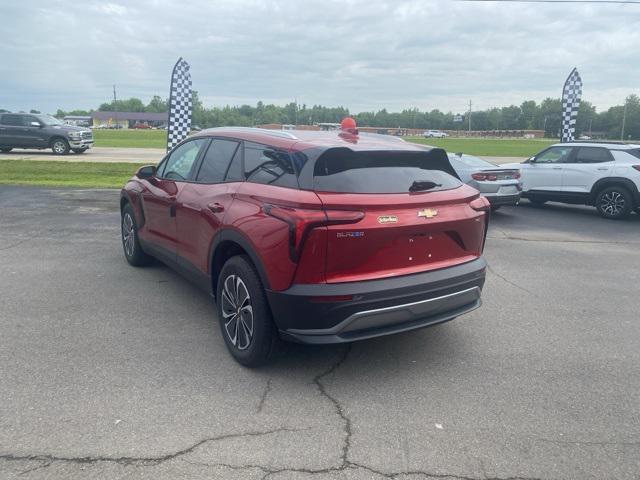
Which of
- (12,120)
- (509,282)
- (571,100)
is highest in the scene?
(571,100)

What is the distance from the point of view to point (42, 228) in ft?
28.9

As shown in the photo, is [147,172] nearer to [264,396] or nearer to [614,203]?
[264,396]

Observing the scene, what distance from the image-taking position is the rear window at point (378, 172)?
143 inches

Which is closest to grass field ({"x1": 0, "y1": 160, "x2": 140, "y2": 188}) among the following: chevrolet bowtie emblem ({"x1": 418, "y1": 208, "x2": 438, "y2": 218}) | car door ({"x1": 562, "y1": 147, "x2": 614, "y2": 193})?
car door ({"x1": 562, "y1": 147, "x2": 614, "y2": 193})

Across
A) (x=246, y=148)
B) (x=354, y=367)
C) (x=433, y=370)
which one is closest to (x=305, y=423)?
(x=354, y=367)

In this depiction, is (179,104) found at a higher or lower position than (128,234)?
higher

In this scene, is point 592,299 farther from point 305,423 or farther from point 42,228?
point 42,228

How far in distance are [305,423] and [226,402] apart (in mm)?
554

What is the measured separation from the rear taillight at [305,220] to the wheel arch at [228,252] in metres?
0.35

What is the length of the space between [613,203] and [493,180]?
2.77 m

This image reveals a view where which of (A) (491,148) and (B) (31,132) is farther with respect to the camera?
(A) (491,148)

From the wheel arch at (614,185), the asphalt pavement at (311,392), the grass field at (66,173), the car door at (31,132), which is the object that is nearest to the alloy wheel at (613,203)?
the wheel arch at (614,185)

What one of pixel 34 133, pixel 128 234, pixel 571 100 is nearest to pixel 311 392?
pixel 128 234

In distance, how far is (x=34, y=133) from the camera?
76.4 ft
